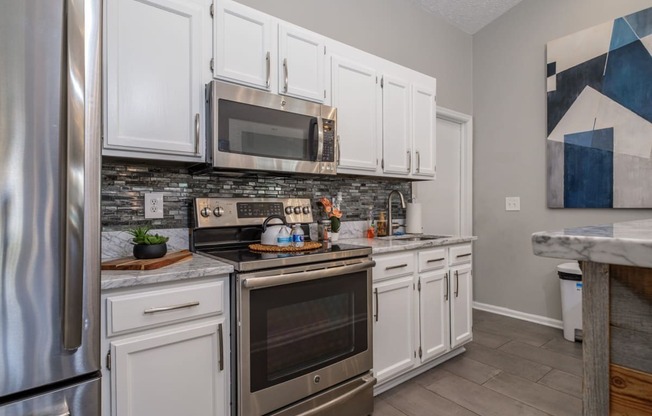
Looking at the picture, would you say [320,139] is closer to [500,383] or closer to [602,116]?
[500,383]

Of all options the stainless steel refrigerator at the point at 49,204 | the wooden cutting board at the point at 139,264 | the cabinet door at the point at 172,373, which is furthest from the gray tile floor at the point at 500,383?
the stainless steel refrigerator at the point at 49,204

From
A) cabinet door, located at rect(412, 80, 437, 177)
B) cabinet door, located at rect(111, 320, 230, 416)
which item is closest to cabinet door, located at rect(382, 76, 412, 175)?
cabinet door, located at rect(412, 80, 437, 177)

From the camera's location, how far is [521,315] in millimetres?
3412

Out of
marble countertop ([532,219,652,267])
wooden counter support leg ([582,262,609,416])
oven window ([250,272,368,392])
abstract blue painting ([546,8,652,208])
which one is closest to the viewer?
marble countertop ([532,219,652,267])

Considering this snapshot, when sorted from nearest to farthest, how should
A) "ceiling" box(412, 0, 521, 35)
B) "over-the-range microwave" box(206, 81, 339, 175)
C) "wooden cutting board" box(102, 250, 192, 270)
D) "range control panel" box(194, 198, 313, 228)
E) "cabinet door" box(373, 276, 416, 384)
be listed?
"wooden cutting board" box(102, 250, 192, 270), "over-the-range microwave" box(206, 81, 339, 175), "range control panel" box(194, 198, 313, 228), "cabinet door" box(373, 276, 416, 384), "ceiling" box(412, 0, 521, 35)

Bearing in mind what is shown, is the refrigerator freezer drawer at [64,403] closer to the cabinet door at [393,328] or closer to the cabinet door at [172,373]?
the cabinet door at [172,373]

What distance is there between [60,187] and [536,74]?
376 cm

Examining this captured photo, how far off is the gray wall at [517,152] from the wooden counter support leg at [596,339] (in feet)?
9.42

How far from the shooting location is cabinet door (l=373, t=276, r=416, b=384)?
200cm

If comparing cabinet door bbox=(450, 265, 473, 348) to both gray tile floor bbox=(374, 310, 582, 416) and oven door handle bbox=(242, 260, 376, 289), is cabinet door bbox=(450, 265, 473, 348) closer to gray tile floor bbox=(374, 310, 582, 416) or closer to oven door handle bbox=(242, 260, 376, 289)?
gray tile floor bbox=(374, 310, 582, 416)

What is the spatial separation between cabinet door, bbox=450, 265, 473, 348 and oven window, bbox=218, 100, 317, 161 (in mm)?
1347

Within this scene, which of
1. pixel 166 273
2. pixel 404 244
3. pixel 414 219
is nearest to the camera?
pixel 166 273

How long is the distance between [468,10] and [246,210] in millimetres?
3003

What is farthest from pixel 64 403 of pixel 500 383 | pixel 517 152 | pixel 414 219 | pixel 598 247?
pixel 517 152
